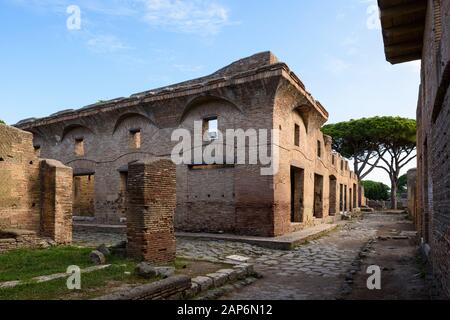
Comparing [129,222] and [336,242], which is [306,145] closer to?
[336,242]

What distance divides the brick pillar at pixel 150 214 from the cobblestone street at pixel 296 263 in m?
1.21

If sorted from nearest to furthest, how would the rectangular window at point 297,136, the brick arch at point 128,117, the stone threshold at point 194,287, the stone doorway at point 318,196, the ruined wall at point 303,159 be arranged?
the stone threshold at point 194,287 < the ruined wall at point 303,159 < the rectangular window at point 297,136 < the brick arch at point 128,117 < the stone doorway at point 318,196

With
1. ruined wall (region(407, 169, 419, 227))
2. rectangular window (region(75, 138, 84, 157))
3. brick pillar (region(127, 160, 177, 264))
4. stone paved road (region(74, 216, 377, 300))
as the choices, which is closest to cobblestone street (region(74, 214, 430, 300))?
stone paved road (region(74, 216, 377, 300))

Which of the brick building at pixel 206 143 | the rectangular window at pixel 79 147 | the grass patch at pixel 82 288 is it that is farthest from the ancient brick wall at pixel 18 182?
the rectangular window at pixel 79 147

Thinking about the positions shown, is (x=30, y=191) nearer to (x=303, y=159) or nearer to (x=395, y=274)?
(x=395, y=274)

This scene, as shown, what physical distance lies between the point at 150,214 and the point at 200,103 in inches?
277

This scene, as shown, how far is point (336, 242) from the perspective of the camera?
11938 mm

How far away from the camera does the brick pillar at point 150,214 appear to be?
7.08 meters

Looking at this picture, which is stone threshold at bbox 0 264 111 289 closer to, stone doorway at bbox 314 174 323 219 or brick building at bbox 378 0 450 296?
brick building at bbox 378 0 450 296

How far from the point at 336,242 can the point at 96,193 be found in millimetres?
10181

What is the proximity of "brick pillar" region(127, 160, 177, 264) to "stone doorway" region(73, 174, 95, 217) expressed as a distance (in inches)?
562

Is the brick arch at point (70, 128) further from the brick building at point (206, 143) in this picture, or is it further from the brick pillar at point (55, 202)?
the brick pillar at point (55, 202)

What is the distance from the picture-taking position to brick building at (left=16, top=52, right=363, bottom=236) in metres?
11.9
